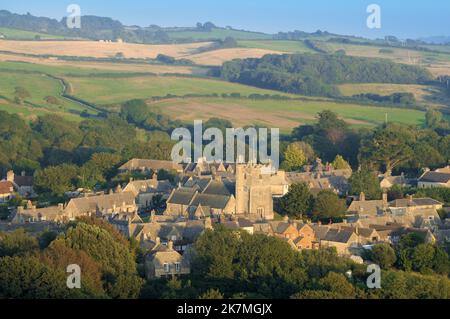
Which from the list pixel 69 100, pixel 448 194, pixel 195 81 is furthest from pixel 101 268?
pixel 195 81

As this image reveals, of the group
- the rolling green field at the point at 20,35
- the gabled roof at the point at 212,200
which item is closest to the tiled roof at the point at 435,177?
the gabled roof at the point at 212,200

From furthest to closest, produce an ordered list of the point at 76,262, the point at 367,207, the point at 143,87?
the point at 143,87, the point at 367,207, the point at 76,262

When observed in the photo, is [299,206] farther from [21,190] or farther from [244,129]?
[244,129]

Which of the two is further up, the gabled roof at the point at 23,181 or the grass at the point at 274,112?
the gabled roof at the point at 23,181

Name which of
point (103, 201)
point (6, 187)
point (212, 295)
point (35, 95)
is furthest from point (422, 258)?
point (35, 95)

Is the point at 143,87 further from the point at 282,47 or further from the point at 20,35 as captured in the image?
the point at 282,47

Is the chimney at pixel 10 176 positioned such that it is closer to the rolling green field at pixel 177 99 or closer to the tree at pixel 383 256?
the tree at pixel 383 256
